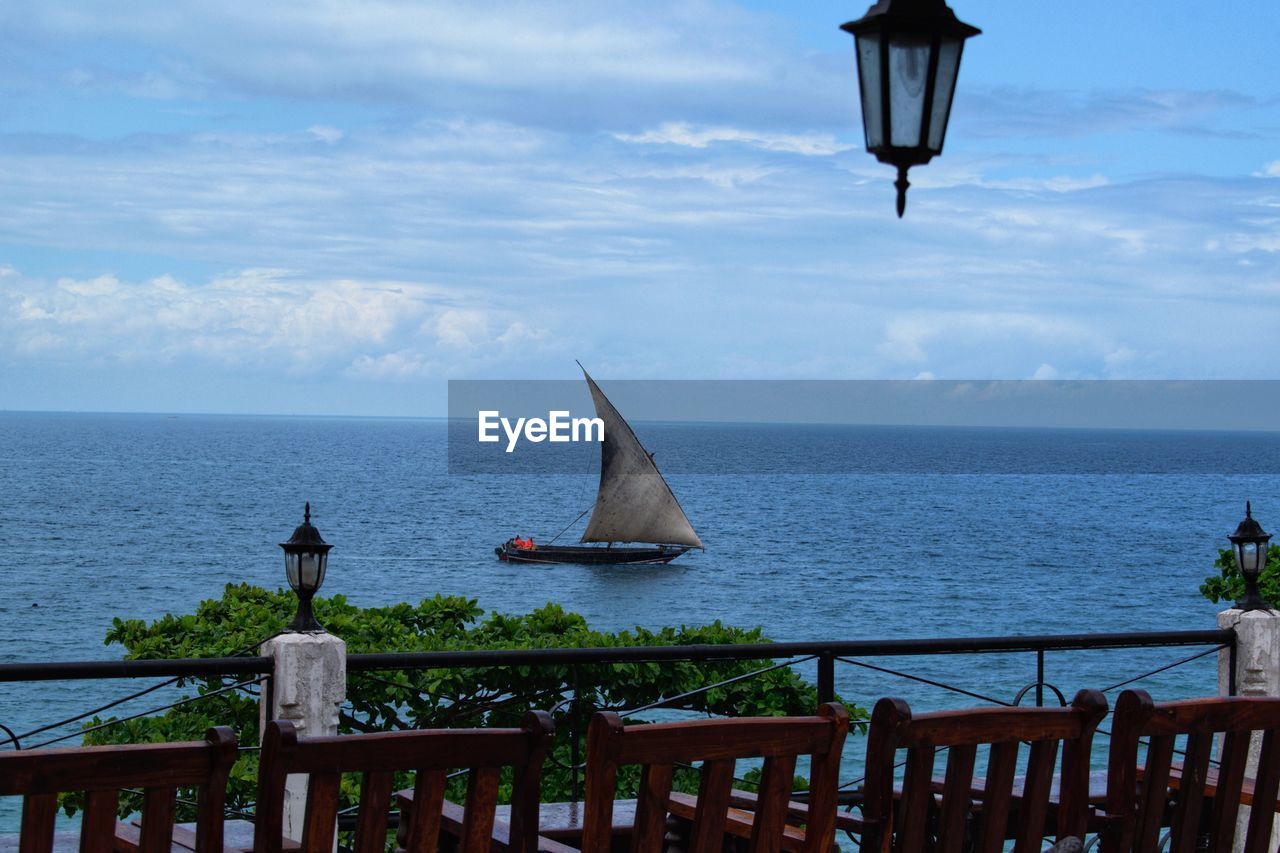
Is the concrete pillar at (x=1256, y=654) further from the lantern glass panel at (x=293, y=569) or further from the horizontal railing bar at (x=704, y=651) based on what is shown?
the lantern glass panel at (x=293, y=569)

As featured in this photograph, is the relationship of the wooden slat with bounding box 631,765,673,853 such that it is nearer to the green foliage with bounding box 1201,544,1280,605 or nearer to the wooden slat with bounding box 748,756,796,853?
the wooden slat with bounding box 748,756,796,853

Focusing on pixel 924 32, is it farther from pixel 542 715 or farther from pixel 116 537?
pixel 116 537

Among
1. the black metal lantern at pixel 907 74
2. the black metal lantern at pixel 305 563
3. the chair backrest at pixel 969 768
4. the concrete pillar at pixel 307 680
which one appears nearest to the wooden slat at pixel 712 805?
the chair backrest at pixel 969 768

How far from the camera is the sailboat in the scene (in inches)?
1897

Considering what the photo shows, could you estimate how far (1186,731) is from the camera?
2955mm

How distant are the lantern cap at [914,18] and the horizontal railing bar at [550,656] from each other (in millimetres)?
1740

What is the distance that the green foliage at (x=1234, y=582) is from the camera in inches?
555

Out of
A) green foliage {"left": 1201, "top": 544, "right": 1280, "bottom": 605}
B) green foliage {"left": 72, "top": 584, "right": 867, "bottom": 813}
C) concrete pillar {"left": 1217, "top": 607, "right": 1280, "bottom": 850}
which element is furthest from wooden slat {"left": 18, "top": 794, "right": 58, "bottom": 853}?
green foliage {"left": 1201, "top": 544, "right": 1280, "bottom": 605}

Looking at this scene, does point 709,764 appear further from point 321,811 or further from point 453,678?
point 453,678

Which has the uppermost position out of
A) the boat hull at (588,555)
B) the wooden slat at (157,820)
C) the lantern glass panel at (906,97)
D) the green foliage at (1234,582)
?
the lantern glass panel at (906,97)

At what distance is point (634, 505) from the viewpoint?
5288 centimetres

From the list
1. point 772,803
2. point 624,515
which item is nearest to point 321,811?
point 772,803

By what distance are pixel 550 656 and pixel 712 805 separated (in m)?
1.80

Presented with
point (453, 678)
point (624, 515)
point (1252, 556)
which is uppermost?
point (1252, 556)
